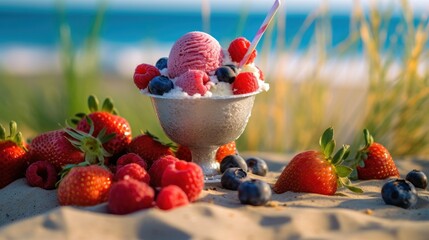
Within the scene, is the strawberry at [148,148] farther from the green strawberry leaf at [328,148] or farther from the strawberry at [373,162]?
the strawberry at [373,162]

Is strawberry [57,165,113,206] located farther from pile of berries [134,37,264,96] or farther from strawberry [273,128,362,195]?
strawberry [273,128,362,195]

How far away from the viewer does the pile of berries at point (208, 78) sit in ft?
8.10

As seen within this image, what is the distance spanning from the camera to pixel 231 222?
2057 mm

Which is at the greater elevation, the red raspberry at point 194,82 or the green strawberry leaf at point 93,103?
the red raspberry at point 194,82

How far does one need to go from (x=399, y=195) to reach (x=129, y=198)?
39.8 inches

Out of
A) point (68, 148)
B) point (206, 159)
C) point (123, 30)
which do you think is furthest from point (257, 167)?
point (123, 30)

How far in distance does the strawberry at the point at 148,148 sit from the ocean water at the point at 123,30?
304 inches

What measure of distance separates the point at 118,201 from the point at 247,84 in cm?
73

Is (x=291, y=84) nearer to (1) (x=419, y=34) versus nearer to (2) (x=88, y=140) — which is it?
(1) (x=419, y=34)

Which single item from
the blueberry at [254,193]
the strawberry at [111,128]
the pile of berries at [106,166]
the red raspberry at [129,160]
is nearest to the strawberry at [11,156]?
the pile of berries at [106,166]

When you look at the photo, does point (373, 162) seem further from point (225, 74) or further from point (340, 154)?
point (225, 74)

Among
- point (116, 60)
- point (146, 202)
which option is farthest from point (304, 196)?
point (116, 60)

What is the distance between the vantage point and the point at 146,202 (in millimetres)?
2139

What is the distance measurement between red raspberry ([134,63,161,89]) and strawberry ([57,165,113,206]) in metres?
0.46
